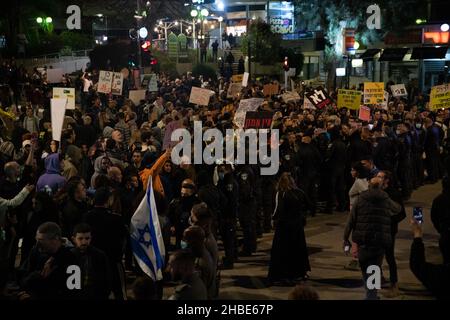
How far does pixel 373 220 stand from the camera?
30.0 feet

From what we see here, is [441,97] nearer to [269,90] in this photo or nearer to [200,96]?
[200,96]

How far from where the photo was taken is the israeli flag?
298 inches

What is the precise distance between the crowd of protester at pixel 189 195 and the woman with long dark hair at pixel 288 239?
0.01 metres

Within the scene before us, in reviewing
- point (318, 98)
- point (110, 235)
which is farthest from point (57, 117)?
point (318, 98)

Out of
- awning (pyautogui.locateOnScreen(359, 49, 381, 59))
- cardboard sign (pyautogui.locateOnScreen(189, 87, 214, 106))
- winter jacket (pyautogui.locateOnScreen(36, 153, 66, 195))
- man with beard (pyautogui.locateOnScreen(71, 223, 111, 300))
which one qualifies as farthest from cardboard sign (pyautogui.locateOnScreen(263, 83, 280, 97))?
man with beard (pyautogui.locateOnScreen(71, 223, 111, 300))

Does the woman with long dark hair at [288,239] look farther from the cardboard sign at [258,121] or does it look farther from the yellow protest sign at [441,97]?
the yellow protest sign at [441,97]

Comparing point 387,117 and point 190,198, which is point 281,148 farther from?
point 387,117

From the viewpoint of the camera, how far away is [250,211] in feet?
39.8

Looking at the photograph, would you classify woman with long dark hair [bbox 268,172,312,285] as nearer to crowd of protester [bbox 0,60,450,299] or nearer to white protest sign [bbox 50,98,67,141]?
crowd of protester [bbox 0,60,450,299]

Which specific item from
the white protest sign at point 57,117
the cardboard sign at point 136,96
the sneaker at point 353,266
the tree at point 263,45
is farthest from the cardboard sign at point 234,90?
the tree at point 263,45

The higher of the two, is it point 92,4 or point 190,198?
point 92,4

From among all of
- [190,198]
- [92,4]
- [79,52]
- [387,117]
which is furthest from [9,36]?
[190,198]

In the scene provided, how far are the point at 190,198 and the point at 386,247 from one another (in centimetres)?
272

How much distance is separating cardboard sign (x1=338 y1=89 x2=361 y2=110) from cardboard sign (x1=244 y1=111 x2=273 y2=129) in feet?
18.1
